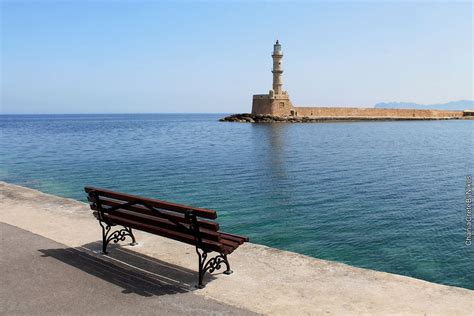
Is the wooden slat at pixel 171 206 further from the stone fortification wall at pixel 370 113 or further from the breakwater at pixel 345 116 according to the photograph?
the stone fortification wall at pixel 370 113

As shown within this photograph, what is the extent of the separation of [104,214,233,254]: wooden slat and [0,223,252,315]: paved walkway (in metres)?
0.49

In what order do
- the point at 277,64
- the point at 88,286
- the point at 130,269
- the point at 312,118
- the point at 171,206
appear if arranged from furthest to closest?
the point at 312,118 < the point at 277,64 < the point at 130,269 < the point at 171,206 < the point at 88,286

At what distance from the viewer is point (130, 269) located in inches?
224

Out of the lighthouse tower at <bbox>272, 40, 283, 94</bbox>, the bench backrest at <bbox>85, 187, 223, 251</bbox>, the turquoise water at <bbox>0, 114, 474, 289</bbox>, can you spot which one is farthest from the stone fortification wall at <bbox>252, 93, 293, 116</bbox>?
the bench backrest at <bbox>85, 187, 223, 251</bbox>

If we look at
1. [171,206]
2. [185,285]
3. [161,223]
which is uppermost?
[171,206]

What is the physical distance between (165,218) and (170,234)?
0.74 ft

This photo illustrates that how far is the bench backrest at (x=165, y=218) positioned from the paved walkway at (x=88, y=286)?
53 centimetres

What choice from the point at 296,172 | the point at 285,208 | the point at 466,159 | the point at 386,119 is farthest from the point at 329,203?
the point at 386,119

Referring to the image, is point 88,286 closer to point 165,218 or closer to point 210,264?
point 165,218

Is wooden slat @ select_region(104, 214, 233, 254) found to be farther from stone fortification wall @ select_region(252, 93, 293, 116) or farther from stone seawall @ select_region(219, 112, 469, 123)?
stone seawall @ select_region(219, 112, 469, 123)

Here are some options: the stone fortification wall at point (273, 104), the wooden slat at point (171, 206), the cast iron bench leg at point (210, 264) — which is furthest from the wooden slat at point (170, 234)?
the stone fortification wall at point (273, 104)

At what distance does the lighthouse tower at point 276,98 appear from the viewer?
3248 inches

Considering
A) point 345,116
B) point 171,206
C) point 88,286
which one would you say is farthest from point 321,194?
point 345,116

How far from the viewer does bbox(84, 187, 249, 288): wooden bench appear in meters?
5.14
